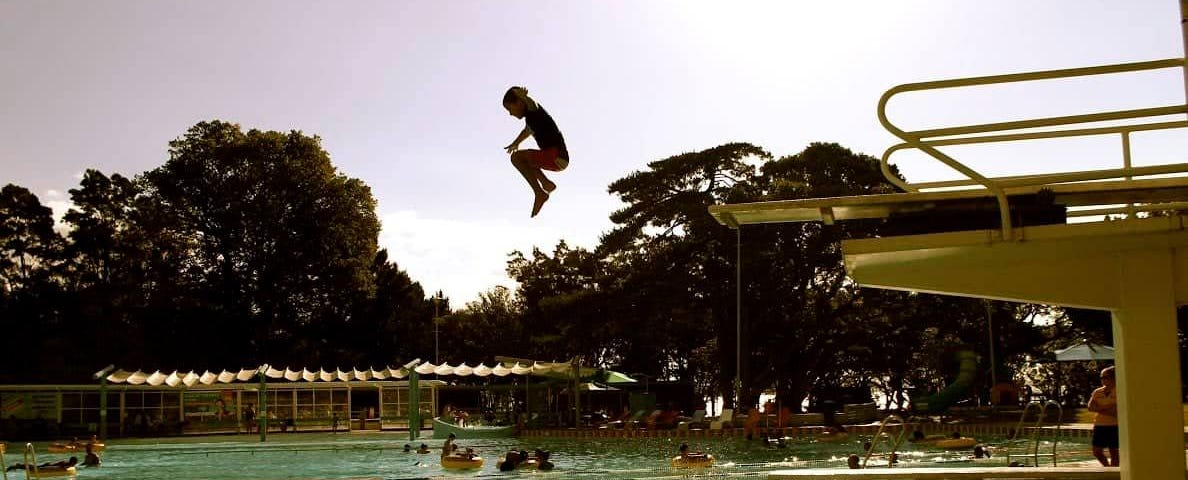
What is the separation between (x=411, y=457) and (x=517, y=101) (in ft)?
74.3

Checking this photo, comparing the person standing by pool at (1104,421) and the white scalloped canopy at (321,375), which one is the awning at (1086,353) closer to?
the white scalloped canopy at (321,375)

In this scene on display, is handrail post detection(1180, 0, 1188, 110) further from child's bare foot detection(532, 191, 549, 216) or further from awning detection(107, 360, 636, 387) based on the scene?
awning detection(107, 360, 636, 387)

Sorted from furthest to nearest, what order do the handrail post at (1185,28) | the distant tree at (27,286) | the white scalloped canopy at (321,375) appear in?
the distant tree at (27,286) → the white scalloped canopy at (321,375) → the handrail post at (1185,28)

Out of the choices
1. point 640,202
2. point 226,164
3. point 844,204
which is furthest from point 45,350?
point 844,204

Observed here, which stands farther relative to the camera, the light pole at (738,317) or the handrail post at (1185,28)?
the light pole at (738,317)

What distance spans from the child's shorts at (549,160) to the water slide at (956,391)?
31.2 m

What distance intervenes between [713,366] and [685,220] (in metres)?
12.3

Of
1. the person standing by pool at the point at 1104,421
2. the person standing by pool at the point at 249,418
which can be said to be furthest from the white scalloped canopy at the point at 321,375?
the person standing by pool at the point at 1104,421

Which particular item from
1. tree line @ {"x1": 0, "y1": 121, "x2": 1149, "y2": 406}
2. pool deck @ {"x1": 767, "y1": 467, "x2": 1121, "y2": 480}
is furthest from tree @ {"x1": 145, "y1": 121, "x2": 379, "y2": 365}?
pool deck @ {"x1": 767, "y1": 467, "x2": 1121, "y2": 480}

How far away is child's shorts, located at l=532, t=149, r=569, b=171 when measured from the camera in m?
A: 6.02

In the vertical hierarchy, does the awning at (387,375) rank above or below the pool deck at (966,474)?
above

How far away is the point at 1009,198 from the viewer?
5852 mm

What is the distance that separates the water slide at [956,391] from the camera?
113 ft

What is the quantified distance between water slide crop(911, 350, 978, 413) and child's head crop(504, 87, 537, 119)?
31.5 m
